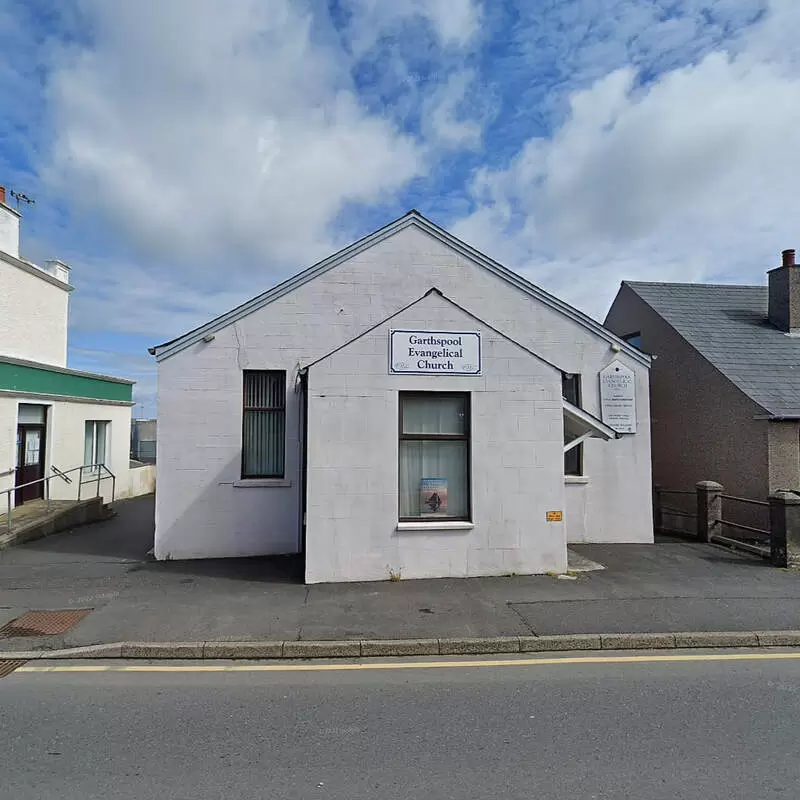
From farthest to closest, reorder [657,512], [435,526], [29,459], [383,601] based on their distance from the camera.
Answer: [29,459] < [657,512] < [435,526] < [383,601]

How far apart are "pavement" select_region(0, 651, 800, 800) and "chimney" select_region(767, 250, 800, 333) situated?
13.1 m

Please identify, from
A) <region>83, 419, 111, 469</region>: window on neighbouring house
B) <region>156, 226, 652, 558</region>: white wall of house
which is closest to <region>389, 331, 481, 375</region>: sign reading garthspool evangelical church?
<region>156, 226, 652, 558</region>: white wall of house

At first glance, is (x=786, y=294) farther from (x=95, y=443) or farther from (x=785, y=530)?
(x=95, y=443)

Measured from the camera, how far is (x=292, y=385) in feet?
36.2

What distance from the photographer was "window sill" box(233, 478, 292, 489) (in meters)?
10.7

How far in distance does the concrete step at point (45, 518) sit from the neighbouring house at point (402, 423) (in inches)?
154

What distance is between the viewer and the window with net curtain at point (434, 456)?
909 centimetres

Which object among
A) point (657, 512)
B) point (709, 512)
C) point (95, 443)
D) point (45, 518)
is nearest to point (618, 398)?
point (709, 512)

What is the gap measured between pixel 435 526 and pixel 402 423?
5.39 feet

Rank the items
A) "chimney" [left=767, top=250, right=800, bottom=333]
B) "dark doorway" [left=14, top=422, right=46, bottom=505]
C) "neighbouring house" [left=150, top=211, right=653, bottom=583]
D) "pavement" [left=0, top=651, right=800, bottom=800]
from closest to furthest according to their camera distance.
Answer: "pavement" [left=0, top=651, right=800, bottom=800] → "neighbouring house" [left=150, top=211, right=653, bottom=583] → "dark doorway" [left=14, top=422, right=46, bottom=505] → "chimney" [left=767, top=250, right=800, bottom=333]

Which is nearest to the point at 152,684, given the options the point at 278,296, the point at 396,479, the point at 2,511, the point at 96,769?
the point at 96,769

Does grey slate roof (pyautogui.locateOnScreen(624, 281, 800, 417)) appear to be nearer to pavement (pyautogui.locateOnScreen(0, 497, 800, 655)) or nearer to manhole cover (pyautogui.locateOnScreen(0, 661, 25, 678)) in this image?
pavement (pyautogui.locateOnScreen(0, 497, 800, 655))

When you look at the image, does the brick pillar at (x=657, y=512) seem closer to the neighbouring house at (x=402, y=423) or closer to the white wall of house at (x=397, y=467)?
the neighbouring house at (x=402, y=423)

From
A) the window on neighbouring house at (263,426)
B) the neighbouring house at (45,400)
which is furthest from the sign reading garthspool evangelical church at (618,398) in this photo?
the neighbouring house at (45,400)
